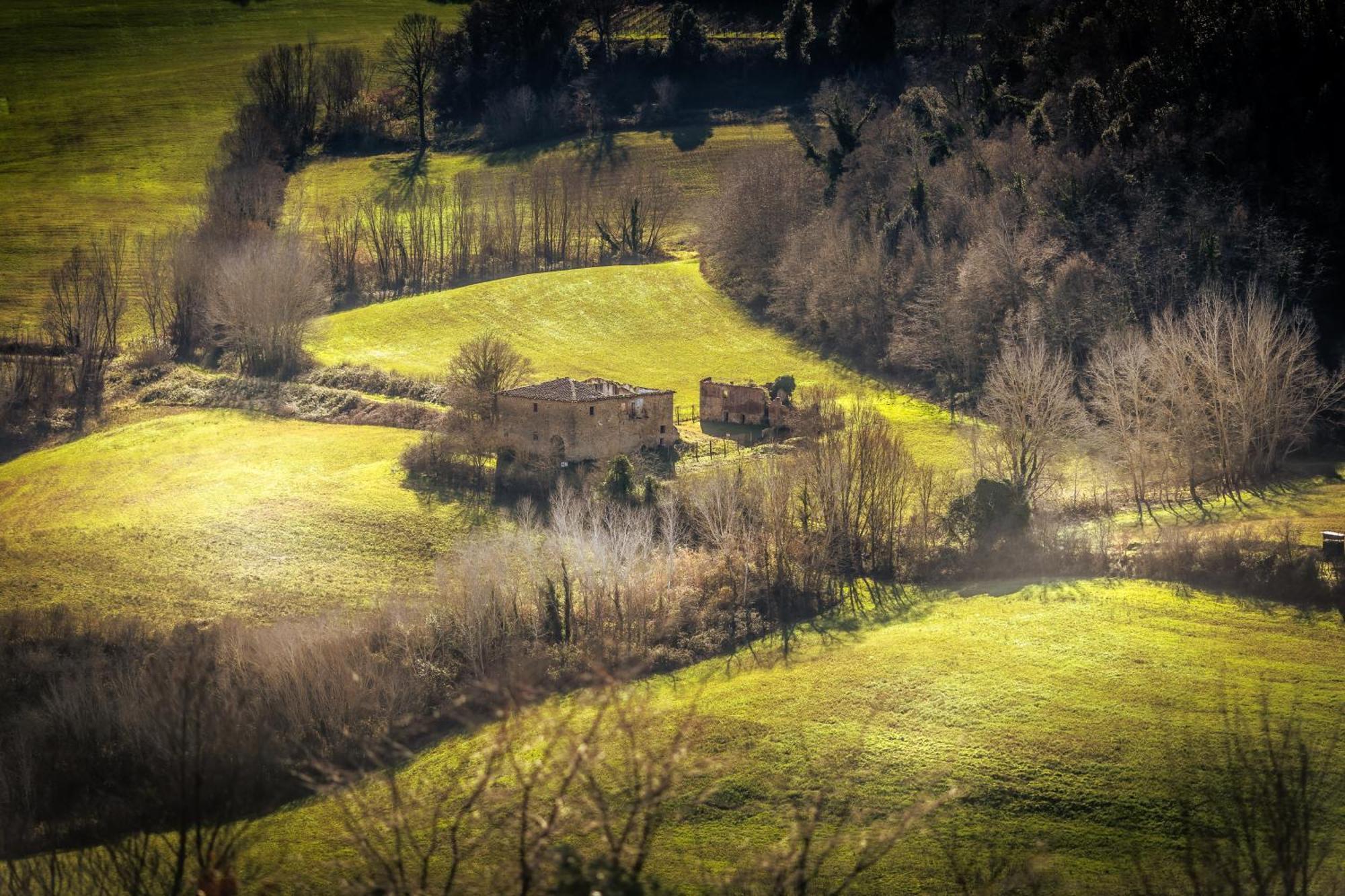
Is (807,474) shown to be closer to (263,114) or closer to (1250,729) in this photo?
(1250,729)

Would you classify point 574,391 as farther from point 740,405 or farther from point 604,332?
point 604,332

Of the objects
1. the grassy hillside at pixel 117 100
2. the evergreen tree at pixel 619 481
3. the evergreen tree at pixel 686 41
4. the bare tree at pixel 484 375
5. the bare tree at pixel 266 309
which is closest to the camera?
the evergreen tree at pixel 619 481

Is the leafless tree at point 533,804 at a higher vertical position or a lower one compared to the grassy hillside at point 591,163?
lower

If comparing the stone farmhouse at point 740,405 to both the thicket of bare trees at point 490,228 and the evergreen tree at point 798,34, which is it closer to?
the thicket of bare trees at point 490,228

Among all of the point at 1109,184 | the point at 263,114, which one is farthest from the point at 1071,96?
the point at 263,114

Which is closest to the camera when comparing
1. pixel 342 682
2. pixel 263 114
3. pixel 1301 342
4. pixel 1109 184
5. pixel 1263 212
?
pixel 342 682

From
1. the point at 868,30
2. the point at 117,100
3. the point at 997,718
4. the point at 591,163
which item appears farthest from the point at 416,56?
the point at 997,718

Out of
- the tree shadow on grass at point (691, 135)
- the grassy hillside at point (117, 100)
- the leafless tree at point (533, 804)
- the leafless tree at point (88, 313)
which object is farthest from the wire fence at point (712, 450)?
the tree shadow on grass at point (691, 135)
